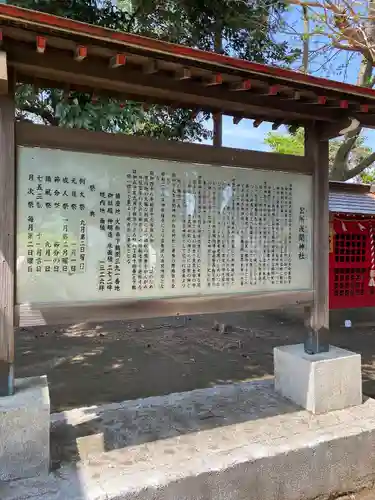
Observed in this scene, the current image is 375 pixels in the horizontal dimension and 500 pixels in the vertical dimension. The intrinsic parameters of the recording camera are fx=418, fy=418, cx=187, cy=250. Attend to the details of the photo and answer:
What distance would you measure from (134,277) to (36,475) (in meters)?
1.60

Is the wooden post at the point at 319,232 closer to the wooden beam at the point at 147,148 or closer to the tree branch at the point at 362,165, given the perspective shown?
the wooden beam at the point at 147,148

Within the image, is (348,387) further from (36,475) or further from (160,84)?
(160,84)

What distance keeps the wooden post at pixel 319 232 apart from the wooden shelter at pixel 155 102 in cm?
1

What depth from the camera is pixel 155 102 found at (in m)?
3.96

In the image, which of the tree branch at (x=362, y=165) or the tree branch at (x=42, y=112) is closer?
the tree branch at (x=42, y=112)

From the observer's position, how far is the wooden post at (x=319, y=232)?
14.2 feet

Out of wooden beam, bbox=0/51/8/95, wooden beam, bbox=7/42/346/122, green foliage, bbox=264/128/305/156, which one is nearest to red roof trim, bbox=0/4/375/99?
wooden beam, bbox=0/51/8/95

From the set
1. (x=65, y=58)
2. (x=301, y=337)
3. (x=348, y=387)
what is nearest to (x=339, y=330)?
(x=301, y=337)

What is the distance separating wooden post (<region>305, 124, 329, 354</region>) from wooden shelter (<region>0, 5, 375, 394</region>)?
0.4 inches

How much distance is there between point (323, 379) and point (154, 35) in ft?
22.3

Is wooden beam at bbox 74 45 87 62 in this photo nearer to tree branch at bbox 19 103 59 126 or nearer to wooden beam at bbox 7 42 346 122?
wooden beam at bbox 7 42 346 122

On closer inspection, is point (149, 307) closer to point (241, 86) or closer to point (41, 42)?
point (241, 86)

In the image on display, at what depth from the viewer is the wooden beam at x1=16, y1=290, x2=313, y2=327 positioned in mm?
3131

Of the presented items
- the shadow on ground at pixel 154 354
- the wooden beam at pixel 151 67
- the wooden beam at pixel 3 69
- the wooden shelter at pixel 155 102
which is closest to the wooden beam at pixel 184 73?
the wooden shelter at pixel 155 102
